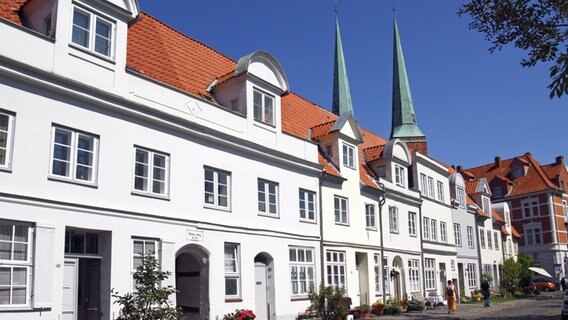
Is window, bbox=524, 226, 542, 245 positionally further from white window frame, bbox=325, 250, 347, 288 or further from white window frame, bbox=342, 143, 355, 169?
white window frame, bbox=325, 250, 347, 288

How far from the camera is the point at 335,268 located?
82.6 ft

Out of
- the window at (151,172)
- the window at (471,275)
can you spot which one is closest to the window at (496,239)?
the window at (471,275)

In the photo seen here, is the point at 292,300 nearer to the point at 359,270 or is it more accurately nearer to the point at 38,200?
the point at 359,270

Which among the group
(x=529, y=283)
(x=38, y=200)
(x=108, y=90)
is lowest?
(x=529, y=283)

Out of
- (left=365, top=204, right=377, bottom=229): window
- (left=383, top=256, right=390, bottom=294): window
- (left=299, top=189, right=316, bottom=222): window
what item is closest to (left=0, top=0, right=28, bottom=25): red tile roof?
(left=299, top=189, right=316, bottom=222): window

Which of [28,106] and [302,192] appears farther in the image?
[302,192]

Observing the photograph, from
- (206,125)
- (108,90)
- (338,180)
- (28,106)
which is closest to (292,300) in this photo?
(338,180)

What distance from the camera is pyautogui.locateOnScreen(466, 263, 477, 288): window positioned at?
137ft

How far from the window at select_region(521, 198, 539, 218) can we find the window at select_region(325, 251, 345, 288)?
4802 cm

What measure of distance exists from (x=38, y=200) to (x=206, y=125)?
6737 mm

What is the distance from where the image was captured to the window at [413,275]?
3244 centimetres

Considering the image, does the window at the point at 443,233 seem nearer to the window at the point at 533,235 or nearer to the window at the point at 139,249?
the window at the point at 139,249

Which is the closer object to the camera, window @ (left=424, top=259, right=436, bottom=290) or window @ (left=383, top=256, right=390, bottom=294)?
window @ (left=383, top=256, right=390, bottom=294)

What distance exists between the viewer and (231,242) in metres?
19.2
